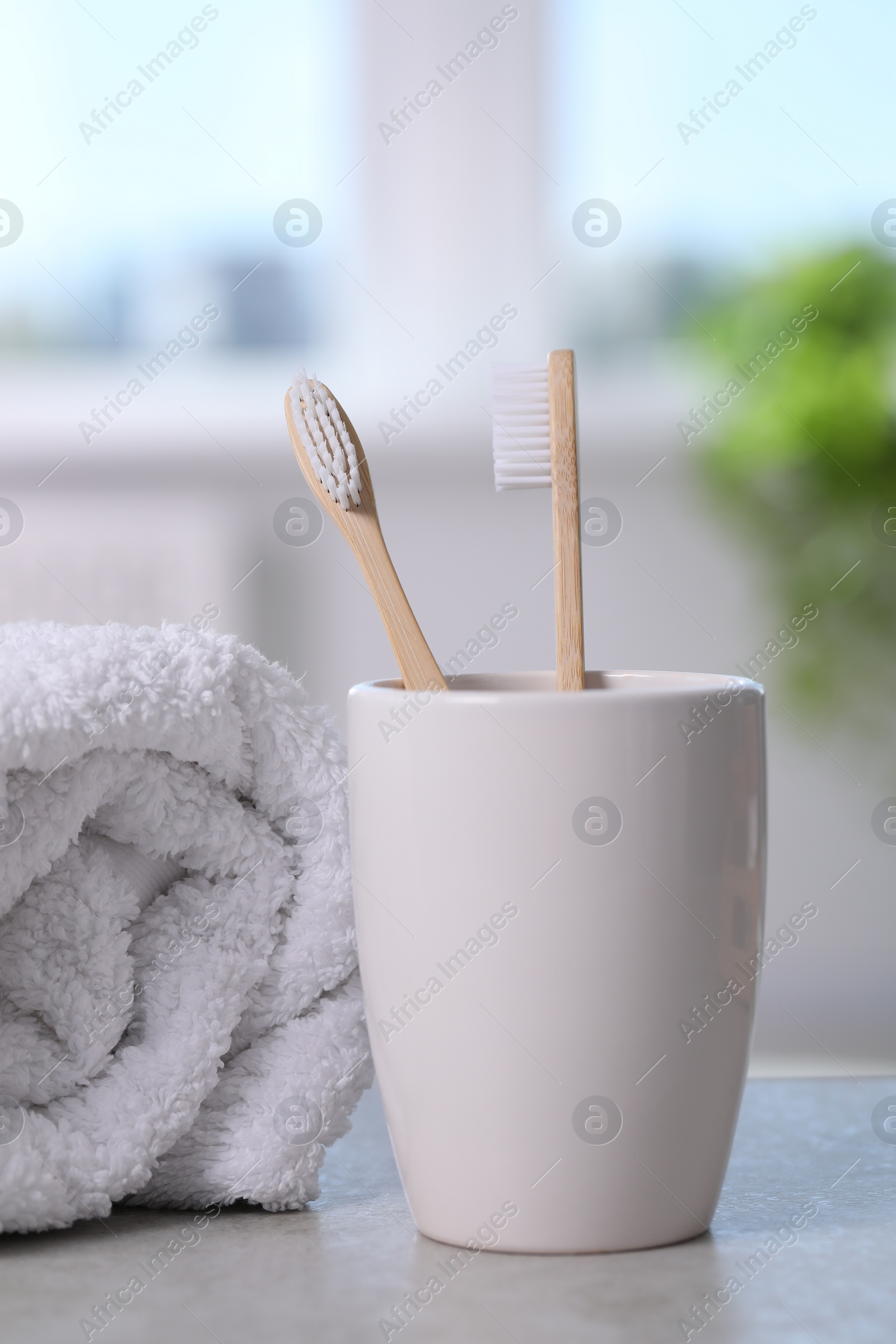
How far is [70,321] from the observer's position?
1108mm

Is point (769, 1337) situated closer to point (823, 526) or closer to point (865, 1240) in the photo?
point (865, 1240)

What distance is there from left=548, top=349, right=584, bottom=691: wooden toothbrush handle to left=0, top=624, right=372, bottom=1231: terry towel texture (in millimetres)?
106

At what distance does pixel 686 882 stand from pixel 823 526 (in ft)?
2.22

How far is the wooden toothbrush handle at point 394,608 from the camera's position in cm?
49

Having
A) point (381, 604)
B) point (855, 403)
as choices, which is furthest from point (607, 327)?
point (381, 604)
